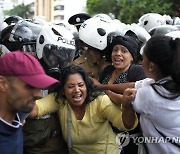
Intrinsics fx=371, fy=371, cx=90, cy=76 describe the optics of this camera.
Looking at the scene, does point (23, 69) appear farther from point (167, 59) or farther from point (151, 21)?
point (151, 21)

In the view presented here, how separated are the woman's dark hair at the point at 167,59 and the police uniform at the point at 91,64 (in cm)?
151

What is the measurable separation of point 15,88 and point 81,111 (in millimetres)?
886

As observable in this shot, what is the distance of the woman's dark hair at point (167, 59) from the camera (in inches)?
83.6

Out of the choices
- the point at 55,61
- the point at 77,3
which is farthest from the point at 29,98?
the point at 77,3

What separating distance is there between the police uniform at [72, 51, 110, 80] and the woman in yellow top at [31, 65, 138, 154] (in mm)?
964

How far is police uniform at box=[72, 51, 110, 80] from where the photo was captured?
3689 millimetres

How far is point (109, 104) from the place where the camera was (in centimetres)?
257

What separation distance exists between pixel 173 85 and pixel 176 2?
30.9 metres

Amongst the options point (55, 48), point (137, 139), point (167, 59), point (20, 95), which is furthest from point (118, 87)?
point (20, 95)

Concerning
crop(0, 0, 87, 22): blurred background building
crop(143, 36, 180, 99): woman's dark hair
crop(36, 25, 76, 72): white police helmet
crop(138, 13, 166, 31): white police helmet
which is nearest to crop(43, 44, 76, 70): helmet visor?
crop(36, 25, 76, 72): white police helmet

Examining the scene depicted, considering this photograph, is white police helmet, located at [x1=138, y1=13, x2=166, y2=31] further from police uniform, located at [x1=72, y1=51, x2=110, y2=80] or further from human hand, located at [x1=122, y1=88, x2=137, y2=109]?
human hand, located at [x1=122, y1=88, x2=137, y2=109]

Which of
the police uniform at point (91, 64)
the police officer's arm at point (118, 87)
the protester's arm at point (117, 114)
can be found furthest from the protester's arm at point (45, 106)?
the police uniform at point (91, 64)

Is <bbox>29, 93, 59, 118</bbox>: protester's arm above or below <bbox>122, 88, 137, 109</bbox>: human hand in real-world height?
below

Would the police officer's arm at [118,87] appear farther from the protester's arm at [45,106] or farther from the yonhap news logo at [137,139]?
the protester's arm at [45,106]
